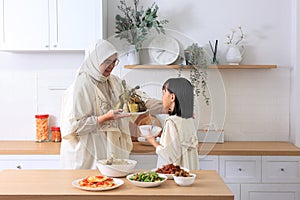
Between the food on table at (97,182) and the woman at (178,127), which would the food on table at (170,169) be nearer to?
the woman at (178,127)

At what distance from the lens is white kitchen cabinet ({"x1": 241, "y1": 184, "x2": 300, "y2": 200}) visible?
373cm

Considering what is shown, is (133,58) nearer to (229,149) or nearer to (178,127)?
(229,149)

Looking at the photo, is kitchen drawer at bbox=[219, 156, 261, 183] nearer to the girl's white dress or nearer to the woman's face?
the girl's white dress

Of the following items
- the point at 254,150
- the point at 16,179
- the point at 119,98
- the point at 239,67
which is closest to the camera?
the point at 16,179

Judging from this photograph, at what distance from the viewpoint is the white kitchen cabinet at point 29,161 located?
3707 mm

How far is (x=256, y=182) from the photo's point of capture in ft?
12.3

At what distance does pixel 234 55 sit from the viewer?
4.01 metres

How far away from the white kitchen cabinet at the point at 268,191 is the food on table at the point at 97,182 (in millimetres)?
1667

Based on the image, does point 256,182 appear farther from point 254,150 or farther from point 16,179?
point 16,179

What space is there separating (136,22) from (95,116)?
1400 mm

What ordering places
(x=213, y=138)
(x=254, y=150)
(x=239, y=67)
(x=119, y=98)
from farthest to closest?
1. (x=239, y=67)
2. (x=254, y=150)
3. (x=213, y=138)
4. (x=119, y=98)

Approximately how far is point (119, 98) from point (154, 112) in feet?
0.80

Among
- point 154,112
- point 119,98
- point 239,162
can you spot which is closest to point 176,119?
point 154,112

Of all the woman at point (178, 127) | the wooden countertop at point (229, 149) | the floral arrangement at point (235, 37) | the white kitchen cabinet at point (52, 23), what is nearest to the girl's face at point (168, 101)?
the woman at point (178, 127)
